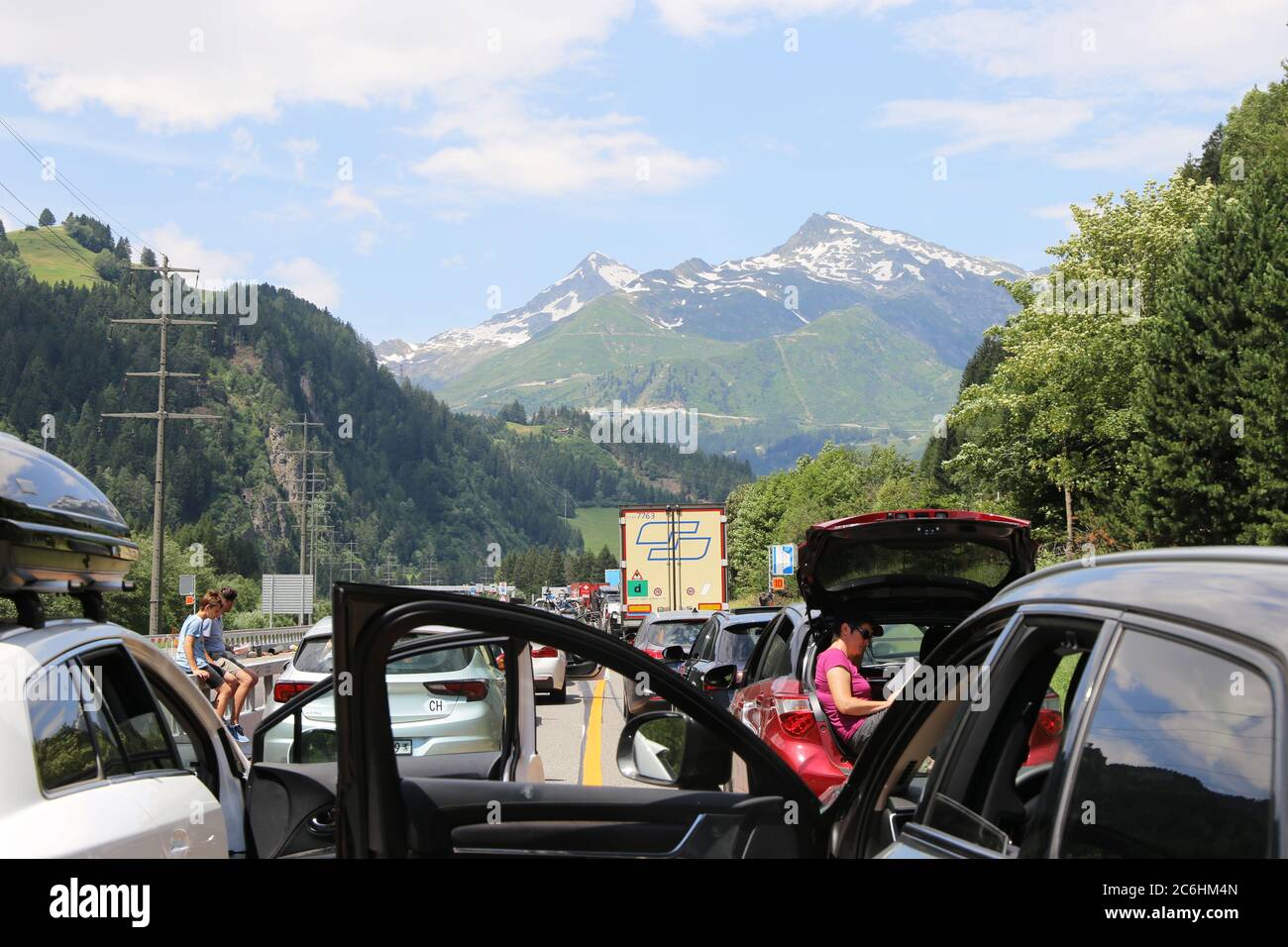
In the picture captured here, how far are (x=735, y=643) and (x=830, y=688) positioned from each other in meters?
5.28

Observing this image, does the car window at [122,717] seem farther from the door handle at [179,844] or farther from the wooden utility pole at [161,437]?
the wooden utility pole at [161,437]

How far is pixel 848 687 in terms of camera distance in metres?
8.98

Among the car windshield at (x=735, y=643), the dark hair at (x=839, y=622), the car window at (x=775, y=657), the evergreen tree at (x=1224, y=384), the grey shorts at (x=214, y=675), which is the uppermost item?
the evergreen tree at (x=1224, y=384)

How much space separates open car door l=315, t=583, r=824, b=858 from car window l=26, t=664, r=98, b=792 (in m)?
0.65

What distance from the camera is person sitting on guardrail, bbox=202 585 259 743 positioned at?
1600 cm

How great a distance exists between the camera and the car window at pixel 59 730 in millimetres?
3389

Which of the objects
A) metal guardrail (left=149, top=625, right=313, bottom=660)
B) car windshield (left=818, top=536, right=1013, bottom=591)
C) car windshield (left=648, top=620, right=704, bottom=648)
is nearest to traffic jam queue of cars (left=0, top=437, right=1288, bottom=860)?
car windshield (left=818, top=536, right=1013, bottom=591)

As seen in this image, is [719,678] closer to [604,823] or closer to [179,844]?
[179,844]

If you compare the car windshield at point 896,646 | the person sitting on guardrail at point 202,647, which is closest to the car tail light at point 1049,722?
the car windshield at point 896,646

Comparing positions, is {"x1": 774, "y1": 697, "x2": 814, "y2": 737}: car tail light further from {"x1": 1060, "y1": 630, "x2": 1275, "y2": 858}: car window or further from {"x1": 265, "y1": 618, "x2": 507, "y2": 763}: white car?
{"x1": 1060, "y1": 630, "x2": 1275, "y2": 858}: car window

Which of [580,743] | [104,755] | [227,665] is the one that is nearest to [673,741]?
[104,755]

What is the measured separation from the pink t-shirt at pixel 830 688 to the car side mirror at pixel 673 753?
496cm
